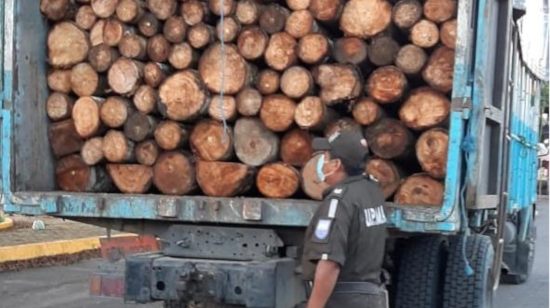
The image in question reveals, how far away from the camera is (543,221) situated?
71.7 feet

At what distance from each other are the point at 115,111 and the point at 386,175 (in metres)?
1.83

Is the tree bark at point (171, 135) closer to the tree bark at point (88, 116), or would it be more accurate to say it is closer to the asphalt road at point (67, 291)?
the tree bark at point (88, 116)

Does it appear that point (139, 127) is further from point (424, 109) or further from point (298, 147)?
point (424, 109)

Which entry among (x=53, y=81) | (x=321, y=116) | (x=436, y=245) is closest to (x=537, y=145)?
(x=436, y=245)

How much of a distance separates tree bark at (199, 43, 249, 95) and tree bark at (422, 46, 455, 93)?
3.76 ft

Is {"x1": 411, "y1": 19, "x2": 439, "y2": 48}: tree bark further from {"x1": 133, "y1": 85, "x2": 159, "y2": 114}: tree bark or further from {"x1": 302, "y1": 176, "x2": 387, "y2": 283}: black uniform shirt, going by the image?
{"x1": 133, "y1": 85, "x2": 159, "y2": 114}: tree bark

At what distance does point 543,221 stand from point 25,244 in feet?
45.3

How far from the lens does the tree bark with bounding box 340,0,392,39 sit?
5.75 metres

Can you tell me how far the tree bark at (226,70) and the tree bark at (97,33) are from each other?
80 centimetres

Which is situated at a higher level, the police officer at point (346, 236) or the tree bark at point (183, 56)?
the tree bark at point (183, 56)

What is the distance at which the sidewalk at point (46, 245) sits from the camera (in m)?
11.4

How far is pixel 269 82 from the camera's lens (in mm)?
5887

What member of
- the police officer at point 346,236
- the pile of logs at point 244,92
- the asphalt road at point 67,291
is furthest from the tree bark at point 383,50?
the asphalt road at point 67,291

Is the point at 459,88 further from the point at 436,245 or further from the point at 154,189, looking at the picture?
the point at 154,189
